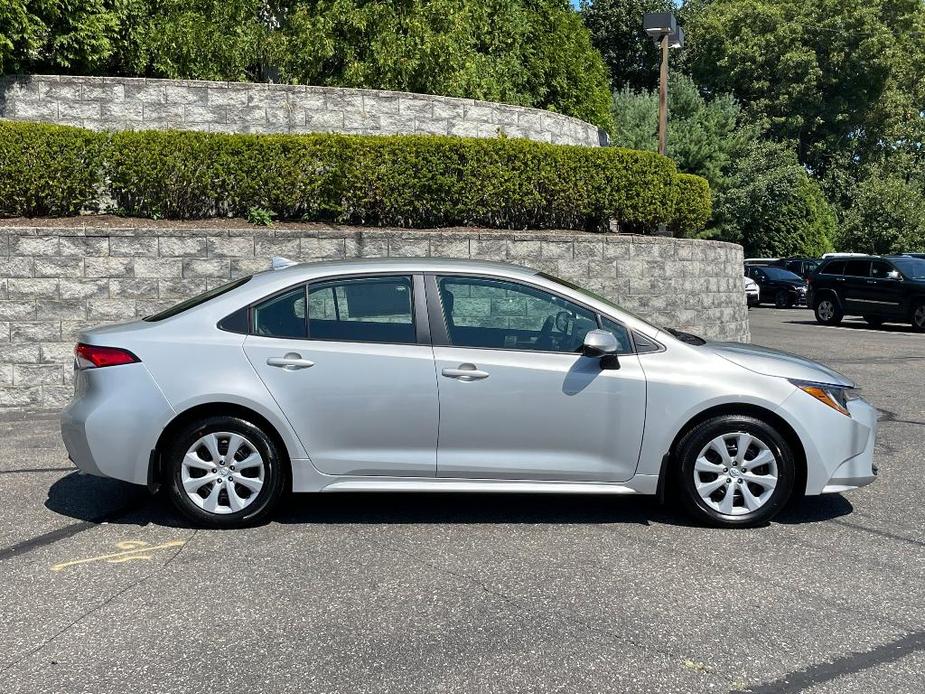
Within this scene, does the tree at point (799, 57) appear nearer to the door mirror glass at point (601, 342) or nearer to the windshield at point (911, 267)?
the windshield at point (911, 267)

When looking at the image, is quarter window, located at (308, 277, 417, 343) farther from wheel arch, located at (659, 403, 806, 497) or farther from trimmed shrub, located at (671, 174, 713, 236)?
trimmed shrub, located at (671, 174, 713, 236)

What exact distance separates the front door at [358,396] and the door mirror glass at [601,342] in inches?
35.4

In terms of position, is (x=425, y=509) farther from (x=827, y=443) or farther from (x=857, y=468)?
(x=857, y=468)

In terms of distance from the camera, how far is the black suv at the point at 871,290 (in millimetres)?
21062

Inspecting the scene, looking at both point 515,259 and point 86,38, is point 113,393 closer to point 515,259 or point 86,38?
point 515,259

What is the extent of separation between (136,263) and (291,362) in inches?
194

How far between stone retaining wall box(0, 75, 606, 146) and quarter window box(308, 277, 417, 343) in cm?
733

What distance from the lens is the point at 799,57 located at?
152 ft

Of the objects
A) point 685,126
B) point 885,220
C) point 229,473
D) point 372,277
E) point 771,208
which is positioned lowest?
point 229,473

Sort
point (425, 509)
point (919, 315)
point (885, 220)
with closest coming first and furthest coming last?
point (425, 509) → point (919, 315) → point (885, 220)

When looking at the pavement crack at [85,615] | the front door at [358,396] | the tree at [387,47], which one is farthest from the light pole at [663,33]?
the pavement crack at [85,615]

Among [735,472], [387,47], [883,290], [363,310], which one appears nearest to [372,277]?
[363,310]

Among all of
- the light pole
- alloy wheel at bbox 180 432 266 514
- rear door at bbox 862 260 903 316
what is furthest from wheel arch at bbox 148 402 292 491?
rear door at bbox 862 260 903 316

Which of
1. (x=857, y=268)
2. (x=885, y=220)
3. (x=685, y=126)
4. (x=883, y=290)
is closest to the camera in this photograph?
(x=883, y=290)
